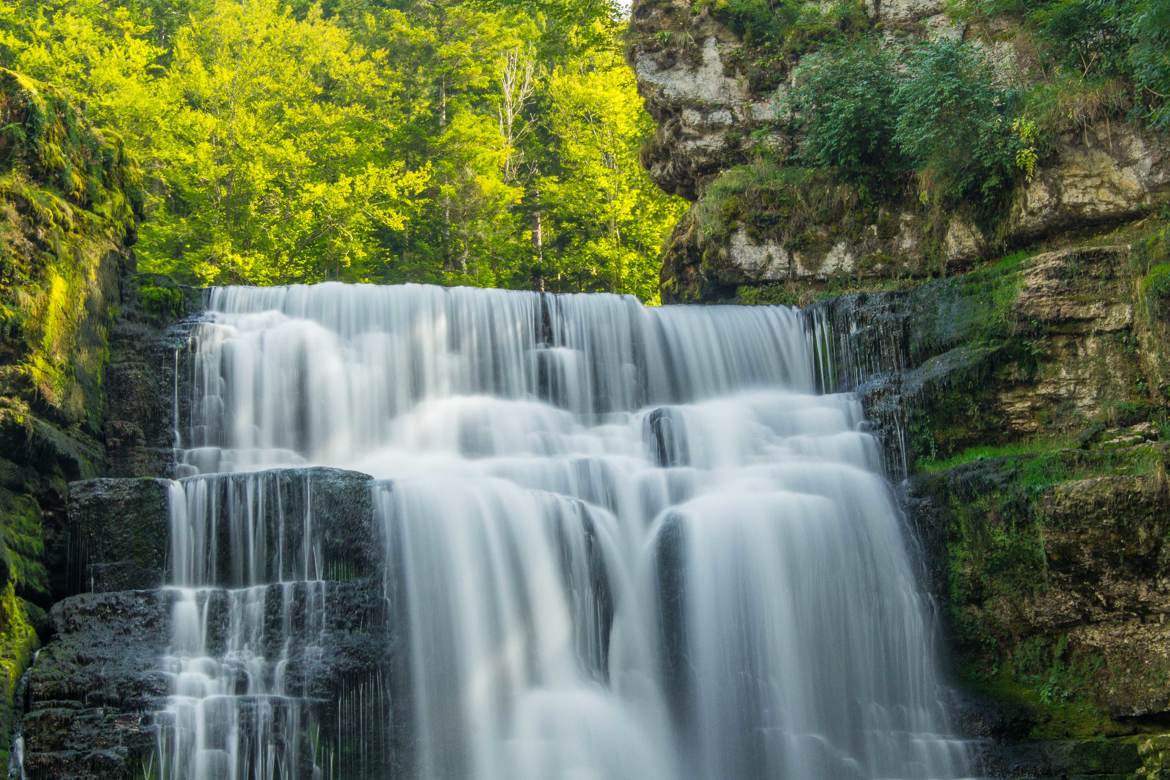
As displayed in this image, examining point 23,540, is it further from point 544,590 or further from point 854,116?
point 854,116

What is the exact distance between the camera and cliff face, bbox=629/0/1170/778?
11281mm

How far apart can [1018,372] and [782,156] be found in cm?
768

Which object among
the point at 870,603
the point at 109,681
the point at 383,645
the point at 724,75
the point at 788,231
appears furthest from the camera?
the point at 724,75

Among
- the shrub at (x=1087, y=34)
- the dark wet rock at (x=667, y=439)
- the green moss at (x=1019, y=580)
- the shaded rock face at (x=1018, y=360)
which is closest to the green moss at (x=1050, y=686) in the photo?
the green moss at (x=1019, y=580)

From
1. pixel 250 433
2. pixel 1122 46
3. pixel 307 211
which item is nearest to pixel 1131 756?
pixel 1122 46

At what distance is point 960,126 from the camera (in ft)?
53.6

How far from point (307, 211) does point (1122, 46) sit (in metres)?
16.3

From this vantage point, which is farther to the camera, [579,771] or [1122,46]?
[1122,46]

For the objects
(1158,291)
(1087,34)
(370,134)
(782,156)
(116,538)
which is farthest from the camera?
(370,134)

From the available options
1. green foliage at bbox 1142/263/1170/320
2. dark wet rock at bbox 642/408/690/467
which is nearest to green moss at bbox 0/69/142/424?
dark wet rock at bbox 642/408/690/467

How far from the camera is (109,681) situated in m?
9.43

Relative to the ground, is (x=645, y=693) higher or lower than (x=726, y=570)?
lower

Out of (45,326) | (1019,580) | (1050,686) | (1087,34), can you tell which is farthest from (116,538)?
(1087,34)

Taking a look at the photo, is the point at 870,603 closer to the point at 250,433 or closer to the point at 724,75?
the point at 250,433
